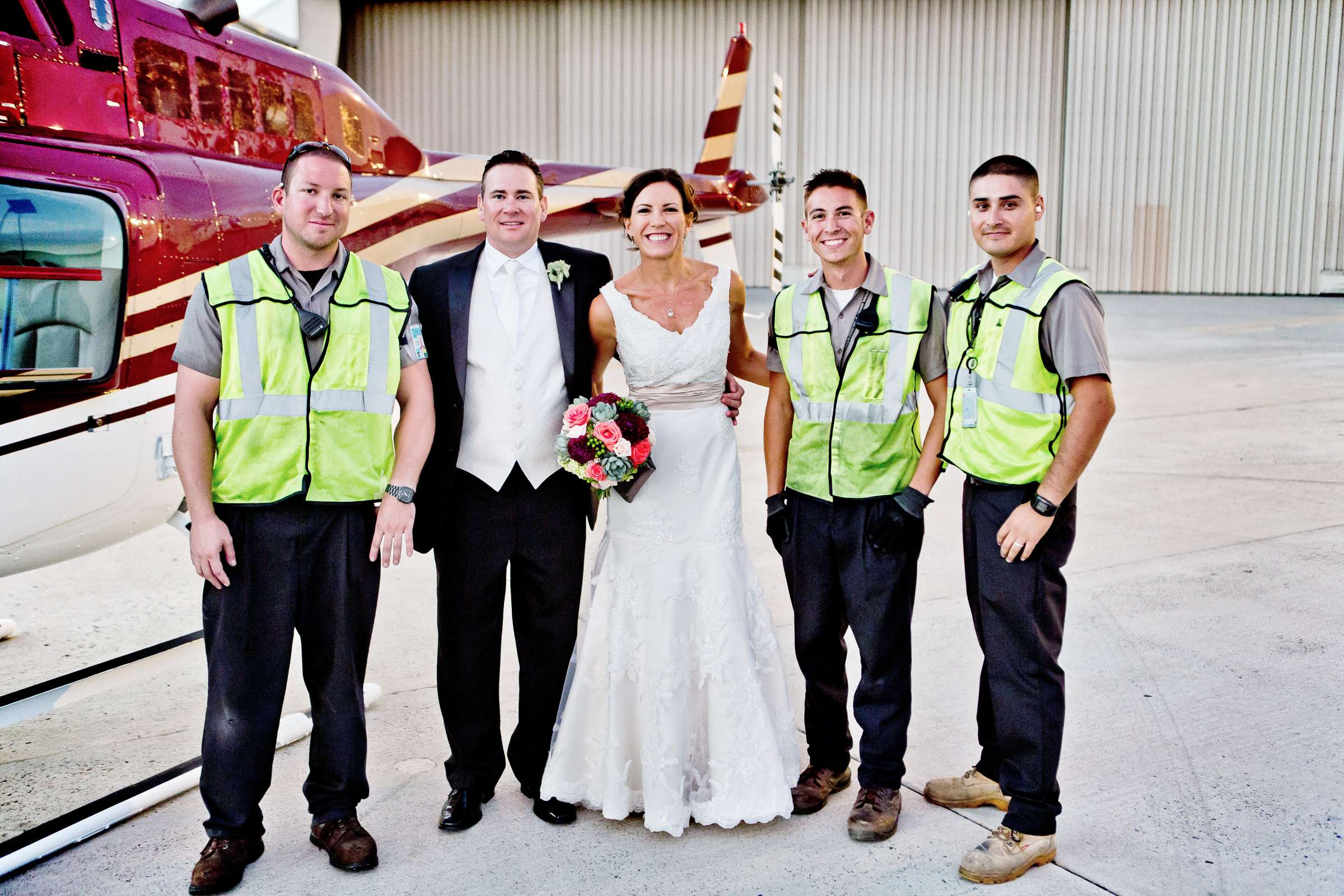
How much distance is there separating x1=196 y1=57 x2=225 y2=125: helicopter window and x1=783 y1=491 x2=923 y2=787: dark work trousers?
2913mm

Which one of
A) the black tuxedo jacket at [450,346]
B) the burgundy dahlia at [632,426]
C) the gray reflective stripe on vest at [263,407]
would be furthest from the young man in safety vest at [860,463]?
the gray reflective stripe on vest at [263,407]

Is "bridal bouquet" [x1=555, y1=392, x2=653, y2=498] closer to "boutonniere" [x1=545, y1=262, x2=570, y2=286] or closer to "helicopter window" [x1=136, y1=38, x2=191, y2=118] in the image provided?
"boutonniere" [x1=545, y1=262, x2=570, y2=286]

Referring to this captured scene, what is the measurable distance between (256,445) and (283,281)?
431 millimetres

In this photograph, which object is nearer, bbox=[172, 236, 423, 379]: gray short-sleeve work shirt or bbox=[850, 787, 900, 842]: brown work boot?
bbox=[172, 236, 423, 379]: gray short-sleeve work shirt

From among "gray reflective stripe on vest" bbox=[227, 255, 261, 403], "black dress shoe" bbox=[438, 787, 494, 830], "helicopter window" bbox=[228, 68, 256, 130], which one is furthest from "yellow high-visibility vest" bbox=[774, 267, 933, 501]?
"helicopter window" bbox=[228, 68, 256, 130]

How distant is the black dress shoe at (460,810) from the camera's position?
3195mm

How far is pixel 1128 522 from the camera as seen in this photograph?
22.2ft

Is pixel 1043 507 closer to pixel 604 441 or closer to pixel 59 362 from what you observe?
pixel 604 441

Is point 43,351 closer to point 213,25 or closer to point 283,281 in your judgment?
point 283,281

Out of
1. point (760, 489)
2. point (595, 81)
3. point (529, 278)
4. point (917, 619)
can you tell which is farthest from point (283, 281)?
point (595, 81)

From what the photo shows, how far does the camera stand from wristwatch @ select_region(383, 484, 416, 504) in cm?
299

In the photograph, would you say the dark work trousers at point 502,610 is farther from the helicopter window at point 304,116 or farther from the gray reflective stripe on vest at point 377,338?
the helicopter window at point 304,116

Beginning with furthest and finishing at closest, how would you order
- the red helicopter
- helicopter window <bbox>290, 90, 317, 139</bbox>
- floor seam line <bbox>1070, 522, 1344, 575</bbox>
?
floor seam line <bbox>1070, 522, 1344, 575</bbox> < helicopter window <bbox>290, 90, 317, 139</bbox> < the red helicopter

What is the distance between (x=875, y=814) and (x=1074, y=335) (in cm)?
142
